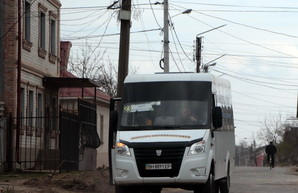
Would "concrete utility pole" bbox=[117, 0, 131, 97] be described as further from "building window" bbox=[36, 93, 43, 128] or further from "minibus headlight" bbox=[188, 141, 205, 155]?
"building window" bbox=[36, 93, 43, 128]

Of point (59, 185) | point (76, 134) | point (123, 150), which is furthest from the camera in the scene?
point (76, 134)

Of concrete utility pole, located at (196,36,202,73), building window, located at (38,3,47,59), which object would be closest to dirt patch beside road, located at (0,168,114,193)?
building window, located at (38,3,47,59)

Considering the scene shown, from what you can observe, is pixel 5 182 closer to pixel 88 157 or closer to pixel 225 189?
pixel 225 189

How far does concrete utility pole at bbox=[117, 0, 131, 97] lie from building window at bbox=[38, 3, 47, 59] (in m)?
10.7

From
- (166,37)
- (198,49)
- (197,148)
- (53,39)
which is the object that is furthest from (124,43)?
(198,49)

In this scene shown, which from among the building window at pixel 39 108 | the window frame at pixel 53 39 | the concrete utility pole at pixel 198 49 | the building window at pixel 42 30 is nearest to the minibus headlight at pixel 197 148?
the building window at pixel 39 108

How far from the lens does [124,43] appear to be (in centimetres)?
2078

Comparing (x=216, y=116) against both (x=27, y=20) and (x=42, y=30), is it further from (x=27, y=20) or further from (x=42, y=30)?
(x=42, y=30)

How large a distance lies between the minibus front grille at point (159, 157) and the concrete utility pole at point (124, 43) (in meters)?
4.88

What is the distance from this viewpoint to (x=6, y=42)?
88.9ft

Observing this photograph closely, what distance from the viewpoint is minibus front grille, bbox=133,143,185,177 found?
15.7m

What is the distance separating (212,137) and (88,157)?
14487 millimetres

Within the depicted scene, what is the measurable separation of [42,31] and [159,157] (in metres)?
17.7

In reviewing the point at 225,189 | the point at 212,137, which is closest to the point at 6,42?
the point at 225,189
